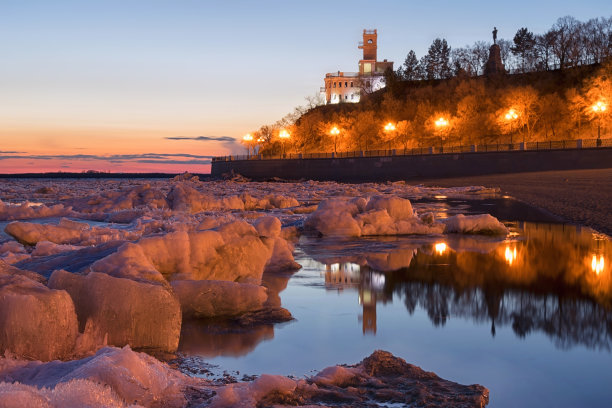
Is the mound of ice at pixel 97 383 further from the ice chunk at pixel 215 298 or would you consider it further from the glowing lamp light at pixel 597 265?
the glowing lamp light at pixel 597 265

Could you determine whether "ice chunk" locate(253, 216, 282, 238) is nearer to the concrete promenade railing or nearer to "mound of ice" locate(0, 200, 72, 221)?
"mound of ice" locate(0, 200, 72, 221)

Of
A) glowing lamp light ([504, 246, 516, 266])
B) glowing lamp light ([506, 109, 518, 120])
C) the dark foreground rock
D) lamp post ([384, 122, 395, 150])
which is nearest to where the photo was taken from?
the dark foreground rock

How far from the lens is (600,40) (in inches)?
3868

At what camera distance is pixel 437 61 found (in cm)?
12269

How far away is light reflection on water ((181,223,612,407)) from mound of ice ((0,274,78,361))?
870 mm

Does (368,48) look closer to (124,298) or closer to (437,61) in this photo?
(437,61)

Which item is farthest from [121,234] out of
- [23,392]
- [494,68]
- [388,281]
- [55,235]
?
[494,68]

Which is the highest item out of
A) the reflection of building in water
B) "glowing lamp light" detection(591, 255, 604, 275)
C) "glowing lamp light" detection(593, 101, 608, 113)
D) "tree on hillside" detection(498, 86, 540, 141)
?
"tree on hillside" detection(498, 86, 540, 141)

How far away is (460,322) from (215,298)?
2003 millimetres

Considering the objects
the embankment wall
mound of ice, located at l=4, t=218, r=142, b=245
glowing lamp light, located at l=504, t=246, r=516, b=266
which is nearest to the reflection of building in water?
glowing lamp light, located at l=504, t=246, r=516, b=266

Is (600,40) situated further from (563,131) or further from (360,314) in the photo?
(360,314)

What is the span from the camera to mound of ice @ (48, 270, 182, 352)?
13.0 ft

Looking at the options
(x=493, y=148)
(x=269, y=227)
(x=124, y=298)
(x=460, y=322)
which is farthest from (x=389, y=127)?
(x=124, y=298)

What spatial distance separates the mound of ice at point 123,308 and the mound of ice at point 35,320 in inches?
8.0
